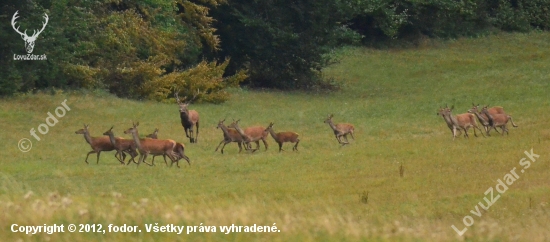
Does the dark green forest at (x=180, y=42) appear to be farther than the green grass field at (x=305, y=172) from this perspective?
Yes

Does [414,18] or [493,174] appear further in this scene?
[414,18]

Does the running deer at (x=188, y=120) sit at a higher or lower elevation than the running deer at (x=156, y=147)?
lower

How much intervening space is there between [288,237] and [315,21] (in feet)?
111

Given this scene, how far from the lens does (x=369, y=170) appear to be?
19672 mm

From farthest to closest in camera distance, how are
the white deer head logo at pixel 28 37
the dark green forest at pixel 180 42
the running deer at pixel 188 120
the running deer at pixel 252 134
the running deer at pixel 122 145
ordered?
the dark green forest at pixel 180 42 < the white deer head logo at pixel 28 37 < the running deer at pixel 188 120 < the running deer at pixel 252 134 < the running deer at pixel 122 145

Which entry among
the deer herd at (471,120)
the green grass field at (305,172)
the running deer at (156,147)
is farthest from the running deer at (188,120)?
the deer herd at (471,120)

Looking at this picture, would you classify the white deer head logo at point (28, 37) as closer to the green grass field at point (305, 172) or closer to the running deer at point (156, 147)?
the green grass field at point (305, 172)

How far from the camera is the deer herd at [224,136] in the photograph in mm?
20453

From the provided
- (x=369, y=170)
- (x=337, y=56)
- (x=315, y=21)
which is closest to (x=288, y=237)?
(x=369, y=170)

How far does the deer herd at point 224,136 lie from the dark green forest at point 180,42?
7797 mm

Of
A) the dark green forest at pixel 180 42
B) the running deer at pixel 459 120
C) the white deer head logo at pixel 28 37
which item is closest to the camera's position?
the running deer at pixel 459 120

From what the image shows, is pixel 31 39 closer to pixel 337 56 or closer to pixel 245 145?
pixel 245 145

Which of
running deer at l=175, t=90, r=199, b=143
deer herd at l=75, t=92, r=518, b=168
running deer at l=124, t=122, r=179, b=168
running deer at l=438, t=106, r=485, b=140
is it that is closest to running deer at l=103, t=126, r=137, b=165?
deer herd at l=75, t=92, r=518, b=168

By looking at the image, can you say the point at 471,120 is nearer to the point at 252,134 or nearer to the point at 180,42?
the point at 252,134
